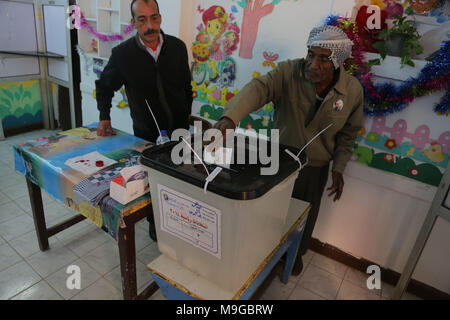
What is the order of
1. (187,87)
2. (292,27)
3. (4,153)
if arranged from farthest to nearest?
(4,153) < (187,87) < (292,27)

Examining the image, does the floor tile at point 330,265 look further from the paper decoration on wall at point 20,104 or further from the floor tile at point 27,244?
the paper decoration on wall at point 20,104

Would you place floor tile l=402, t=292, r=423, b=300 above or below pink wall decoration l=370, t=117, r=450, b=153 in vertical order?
below

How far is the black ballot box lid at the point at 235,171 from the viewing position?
98 centimetres

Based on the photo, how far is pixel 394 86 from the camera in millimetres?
1855

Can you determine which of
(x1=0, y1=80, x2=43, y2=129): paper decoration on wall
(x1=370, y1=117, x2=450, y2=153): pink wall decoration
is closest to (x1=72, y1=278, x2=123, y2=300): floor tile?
(x1=370, y1=117, x2=450, y2=153): pink wall decoration

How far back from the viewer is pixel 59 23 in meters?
3.81

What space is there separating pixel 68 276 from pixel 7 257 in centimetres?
51

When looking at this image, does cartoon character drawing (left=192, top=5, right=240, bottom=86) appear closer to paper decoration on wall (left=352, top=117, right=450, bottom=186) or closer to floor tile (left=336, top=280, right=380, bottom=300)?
paper decoration on wall (left=352, top=117, right=450, bottom=186)

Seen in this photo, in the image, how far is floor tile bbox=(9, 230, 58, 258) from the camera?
2172 millimetres

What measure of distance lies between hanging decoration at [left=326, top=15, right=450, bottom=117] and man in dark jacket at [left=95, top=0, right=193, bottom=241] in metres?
1.08

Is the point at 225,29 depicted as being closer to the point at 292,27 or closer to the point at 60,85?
the point at 292,27

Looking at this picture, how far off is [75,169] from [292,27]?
1.70 meters

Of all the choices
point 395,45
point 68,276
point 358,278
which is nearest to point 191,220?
point 68,276

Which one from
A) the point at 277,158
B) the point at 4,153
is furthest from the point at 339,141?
the point at 4,153
